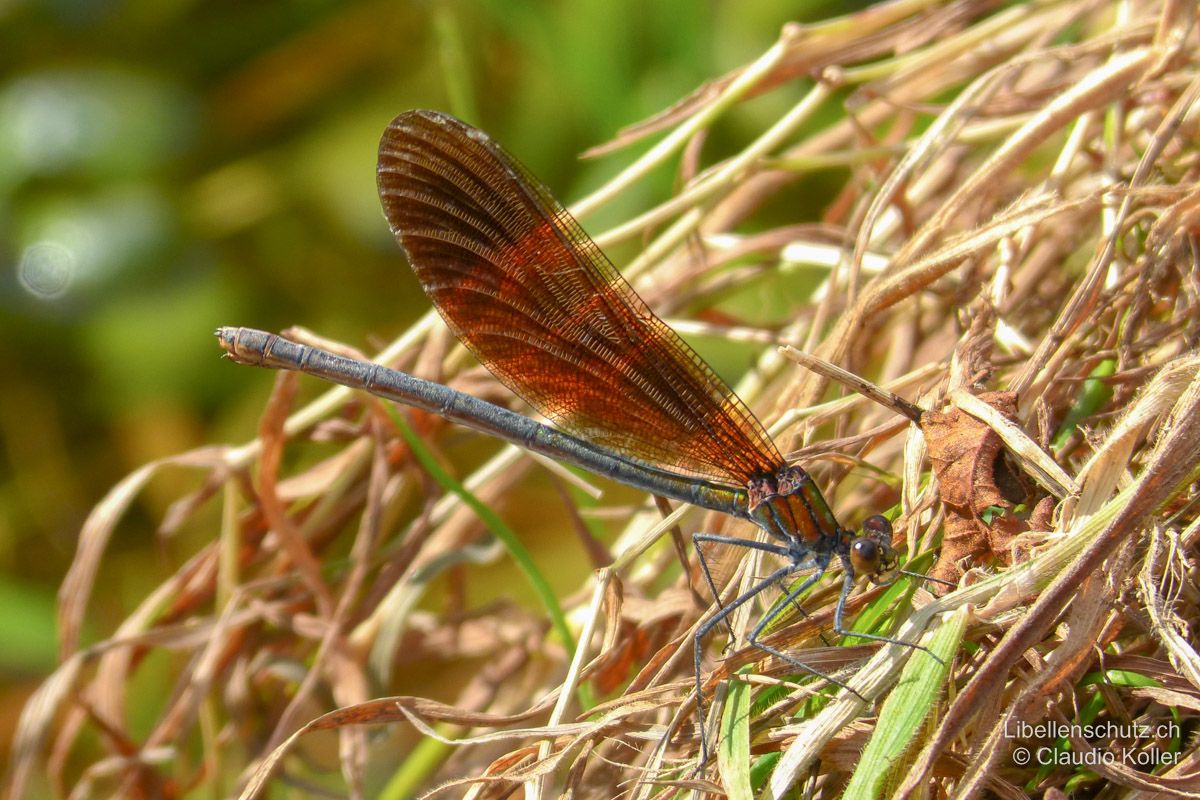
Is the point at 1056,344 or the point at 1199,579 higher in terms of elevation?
the point at 1056,344

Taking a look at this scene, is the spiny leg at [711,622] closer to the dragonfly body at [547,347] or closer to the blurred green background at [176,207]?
the dragonfly body at [547,347]

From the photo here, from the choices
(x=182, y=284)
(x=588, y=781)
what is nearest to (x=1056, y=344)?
(x=588, y=781)

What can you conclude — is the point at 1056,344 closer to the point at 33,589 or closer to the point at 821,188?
the point at 821,188

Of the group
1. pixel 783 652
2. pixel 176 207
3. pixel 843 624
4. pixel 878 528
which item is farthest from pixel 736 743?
pixel 176 207

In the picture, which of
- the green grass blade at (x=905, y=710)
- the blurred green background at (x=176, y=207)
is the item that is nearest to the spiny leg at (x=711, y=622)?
the green grass blade at (x=905, y=710)

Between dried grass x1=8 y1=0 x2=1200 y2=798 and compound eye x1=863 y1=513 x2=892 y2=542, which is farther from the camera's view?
compound eye x1=863 y1=513 x2=892 y2=542

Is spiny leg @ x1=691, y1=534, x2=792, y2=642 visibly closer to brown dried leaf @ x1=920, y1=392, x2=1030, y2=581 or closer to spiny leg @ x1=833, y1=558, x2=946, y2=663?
spiny leg @ x1=833, y1=558, x2=946, y2=663

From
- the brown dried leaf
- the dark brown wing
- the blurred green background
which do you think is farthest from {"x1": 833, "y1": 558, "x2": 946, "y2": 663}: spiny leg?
the blurred green background
